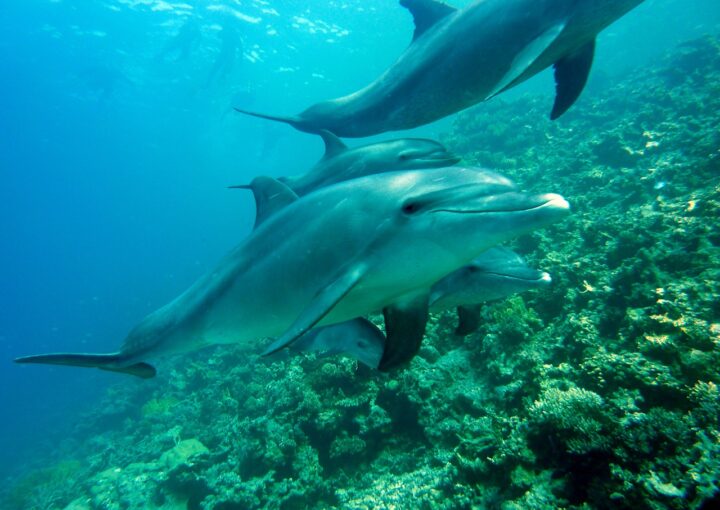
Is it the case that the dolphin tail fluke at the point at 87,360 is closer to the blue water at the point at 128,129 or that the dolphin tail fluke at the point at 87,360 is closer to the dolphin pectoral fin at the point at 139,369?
the dolphin pectoral fin at the point at 139,369

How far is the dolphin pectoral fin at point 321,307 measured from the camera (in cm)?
209

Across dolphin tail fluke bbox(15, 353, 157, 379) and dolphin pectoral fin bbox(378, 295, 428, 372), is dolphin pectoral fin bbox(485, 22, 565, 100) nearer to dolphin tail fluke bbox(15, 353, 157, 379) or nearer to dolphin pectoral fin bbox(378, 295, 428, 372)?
dolphin pectoral fin bbox(378, 295, 428, 372)

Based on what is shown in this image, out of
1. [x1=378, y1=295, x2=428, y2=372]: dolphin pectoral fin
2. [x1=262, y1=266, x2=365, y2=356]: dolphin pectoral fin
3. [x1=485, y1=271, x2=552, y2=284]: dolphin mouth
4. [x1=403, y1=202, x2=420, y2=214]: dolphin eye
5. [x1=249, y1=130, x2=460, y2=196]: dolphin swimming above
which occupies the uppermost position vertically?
[x1=249, y1=130, x2=460, y2=196]: dolphin swimming above

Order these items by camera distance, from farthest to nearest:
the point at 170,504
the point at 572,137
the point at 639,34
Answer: the point at 639,34 → the point at 572,137 → the point at 170,504

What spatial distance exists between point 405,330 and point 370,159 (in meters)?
1.86

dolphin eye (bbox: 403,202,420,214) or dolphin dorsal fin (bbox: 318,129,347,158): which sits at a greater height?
dolphin dorsal fin (bbox: 318,129,347,158)

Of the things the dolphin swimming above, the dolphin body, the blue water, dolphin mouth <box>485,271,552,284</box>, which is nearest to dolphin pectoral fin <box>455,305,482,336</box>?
the dolphin body

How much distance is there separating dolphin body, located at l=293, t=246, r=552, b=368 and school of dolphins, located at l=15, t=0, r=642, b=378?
1cm

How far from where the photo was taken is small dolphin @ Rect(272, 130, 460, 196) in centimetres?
338

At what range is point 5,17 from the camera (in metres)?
33.0

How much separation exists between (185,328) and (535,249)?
7.85 metres

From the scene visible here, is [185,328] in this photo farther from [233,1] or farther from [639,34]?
[639,34]

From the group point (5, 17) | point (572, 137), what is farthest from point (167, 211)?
point (572, 137)

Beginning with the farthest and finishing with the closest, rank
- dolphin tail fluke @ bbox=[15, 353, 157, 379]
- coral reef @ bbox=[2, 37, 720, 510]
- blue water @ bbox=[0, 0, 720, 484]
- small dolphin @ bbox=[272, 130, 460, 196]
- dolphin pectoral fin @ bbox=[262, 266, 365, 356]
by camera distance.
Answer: blue water @ bbox=[0, 0, 720, 484] < dolphin tail fluke @ bbox=[15, 353, 157, 379] < small dolphin @ bbox=[272, 130, 460, 196] < coral reef @ bbox=[2, 37, 720, 510] < dolphin pectoral fin @ bbox=[262, 266, 365, 356]
